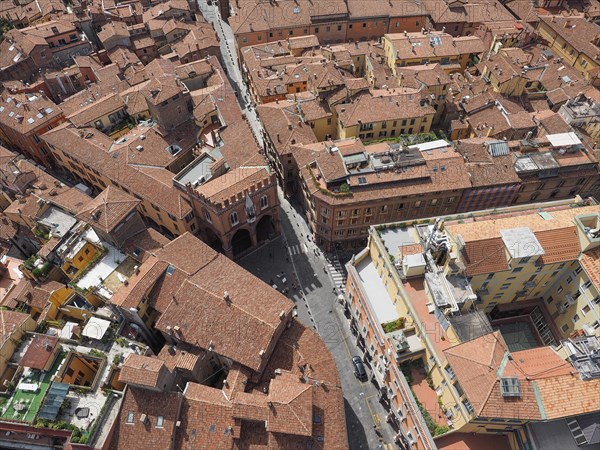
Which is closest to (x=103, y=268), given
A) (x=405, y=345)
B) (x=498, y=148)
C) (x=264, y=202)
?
(x=264, y=202)

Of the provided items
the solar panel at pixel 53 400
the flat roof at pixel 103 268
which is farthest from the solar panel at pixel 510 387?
the flat roof at pixel 103 268

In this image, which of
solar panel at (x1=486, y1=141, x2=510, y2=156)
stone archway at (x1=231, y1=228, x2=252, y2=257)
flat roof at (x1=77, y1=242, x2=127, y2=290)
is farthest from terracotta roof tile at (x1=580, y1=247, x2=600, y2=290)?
flat roof at (x1=77, y1=242, x2=127, y2=290)

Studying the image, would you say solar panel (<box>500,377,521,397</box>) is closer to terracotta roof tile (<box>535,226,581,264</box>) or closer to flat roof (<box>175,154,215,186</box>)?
terracotta roof tile (<box>535,226,581,264</box>)

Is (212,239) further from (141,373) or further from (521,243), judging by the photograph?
(521,243)

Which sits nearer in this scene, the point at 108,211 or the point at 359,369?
the point at 108,211

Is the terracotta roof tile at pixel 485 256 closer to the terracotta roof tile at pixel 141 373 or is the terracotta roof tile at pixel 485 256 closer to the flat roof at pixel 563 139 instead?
the flat roof at pixel 563 139

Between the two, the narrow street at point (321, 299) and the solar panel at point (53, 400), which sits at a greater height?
the narrow street at point (321, 299)

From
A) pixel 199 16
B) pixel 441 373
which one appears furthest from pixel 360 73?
pixel 441 373
